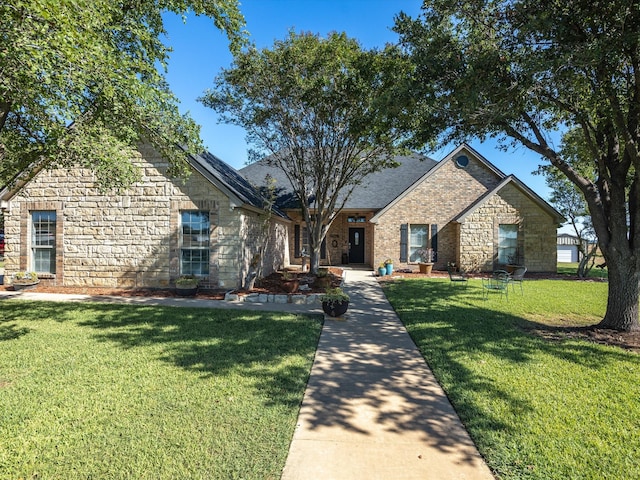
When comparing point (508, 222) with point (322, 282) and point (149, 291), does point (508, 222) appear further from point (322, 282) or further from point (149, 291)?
point (149, 291)

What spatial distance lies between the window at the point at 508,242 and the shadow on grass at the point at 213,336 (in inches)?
532

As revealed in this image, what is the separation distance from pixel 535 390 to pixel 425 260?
532 inches

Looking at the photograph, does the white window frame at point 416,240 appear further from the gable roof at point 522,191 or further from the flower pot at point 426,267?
the gable roof at point 522,191

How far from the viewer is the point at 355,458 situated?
119 inches

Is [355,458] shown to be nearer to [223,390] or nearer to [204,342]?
[223,390]

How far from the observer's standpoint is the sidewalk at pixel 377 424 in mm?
2906

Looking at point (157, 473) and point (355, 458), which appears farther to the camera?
point (355, 458)

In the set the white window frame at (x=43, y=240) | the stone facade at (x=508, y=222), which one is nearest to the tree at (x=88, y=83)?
the white window frame at (x=43, y=240)

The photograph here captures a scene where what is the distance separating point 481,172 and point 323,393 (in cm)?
1765

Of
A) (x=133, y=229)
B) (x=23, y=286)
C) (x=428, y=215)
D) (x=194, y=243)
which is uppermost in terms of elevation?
(x=428, y=215)

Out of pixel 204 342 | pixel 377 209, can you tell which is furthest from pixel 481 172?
pixel 204 342

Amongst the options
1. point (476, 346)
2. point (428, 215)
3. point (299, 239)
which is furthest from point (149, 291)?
point (428, 215)

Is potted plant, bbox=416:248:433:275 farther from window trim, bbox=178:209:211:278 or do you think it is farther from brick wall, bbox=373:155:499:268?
window trim, bbox=178:209:211:278

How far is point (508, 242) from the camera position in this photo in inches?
665
